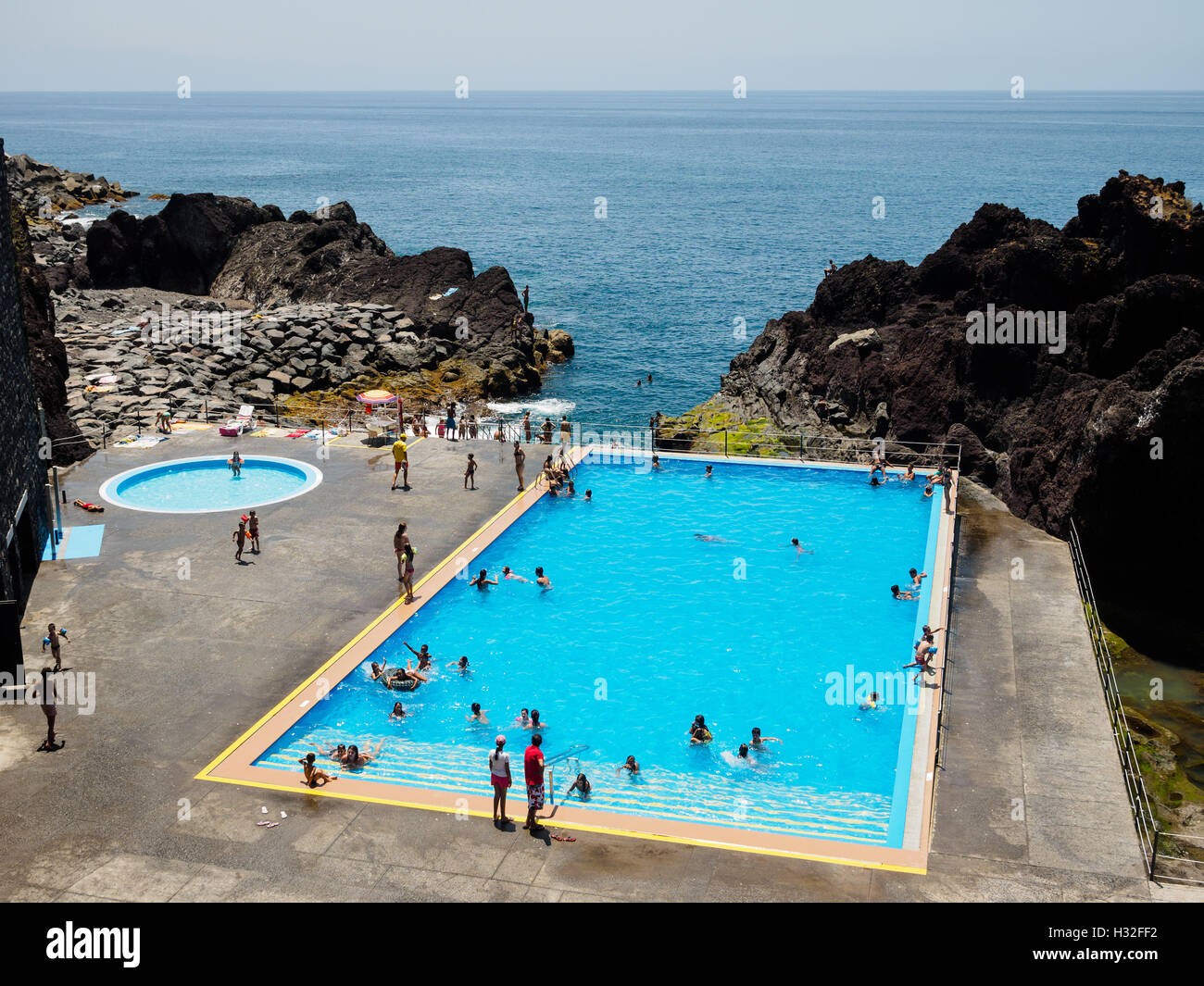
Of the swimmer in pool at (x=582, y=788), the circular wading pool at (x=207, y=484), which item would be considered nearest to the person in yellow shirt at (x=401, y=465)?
the circular wading pool at (x=207, y=484)

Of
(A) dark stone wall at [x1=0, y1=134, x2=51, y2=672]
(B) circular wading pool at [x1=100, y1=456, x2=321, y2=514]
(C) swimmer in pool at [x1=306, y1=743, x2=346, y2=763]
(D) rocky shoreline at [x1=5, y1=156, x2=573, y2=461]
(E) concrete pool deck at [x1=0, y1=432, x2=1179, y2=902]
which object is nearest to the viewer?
(E) concrete pool deck at [x1=0, y1=432, x2=1179, y2=902]

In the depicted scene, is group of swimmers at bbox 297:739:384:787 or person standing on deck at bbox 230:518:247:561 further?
person standing on deck at bbox 230:518:247:561

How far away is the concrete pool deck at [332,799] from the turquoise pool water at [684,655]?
4.37 ft

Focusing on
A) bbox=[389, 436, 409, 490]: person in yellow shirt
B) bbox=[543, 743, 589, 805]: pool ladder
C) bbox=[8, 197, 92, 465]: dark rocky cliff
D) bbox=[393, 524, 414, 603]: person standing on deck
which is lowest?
bbox=[543, 743, 589, 805]: pool ladder

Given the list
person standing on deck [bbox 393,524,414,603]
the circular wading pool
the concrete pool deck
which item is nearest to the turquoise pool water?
person standing on deck [bbox 393,524,414,603]

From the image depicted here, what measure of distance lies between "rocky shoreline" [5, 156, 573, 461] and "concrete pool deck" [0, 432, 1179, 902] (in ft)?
40.8

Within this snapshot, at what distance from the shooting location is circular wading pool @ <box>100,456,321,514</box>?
30933 mm

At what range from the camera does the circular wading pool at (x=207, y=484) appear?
30.9 metres

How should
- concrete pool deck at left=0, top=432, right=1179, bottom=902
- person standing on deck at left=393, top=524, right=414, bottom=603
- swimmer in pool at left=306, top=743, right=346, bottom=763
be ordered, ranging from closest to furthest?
concrete pool deck at left=0, top=432, right=1179, bottom=902
swimmer in pool at left=306, top=743, right=346, bottom=763
person standing on deck at left=393, top=524, right=414, bottom=603

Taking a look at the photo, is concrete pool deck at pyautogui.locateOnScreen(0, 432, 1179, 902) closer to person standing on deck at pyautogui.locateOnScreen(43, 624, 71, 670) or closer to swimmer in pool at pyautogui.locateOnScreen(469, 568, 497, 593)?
person standing on deck at pyautogui.locateOnScreen(43, 624, 71, 670)

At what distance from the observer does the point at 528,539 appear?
29609mm

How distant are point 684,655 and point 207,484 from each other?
1742cm

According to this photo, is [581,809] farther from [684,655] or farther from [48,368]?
[48,368]
